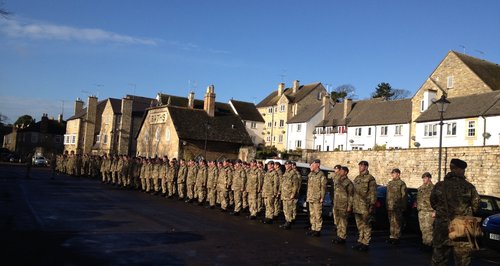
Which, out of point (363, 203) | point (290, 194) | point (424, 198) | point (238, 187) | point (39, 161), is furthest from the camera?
point (39, 161)

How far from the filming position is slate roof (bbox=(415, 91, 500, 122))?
41750 mm

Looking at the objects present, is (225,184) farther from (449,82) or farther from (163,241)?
(449,82)

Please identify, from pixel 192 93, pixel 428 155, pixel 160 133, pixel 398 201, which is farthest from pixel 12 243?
pixel 192 93

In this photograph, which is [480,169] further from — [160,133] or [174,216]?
[160,133]

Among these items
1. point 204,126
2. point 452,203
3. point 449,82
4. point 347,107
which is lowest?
point 452,203

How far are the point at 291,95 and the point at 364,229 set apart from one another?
7184cm

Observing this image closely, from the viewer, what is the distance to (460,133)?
44.1 meters

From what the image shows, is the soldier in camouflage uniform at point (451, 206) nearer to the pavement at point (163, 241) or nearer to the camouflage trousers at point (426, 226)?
the pavement at point (163, 241)

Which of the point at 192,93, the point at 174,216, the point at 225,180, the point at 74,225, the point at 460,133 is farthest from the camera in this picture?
the point at 192,93

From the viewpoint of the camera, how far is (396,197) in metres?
13.7

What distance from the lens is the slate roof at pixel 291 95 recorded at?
80188 millimetres

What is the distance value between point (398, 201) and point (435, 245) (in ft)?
19.3

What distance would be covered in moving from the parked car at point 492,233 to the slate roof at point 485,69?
37.7 meters

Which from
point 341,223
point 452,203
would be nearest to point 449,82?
point 341,223
